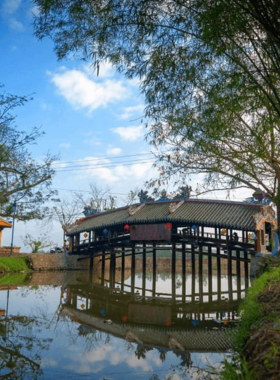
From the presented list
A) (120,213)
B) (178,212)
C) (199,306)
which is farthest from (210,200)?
(199,306)

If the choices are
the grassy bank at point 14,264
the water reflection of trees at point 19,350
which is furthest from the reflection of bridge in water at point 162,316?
the grassy bank at point 14,264

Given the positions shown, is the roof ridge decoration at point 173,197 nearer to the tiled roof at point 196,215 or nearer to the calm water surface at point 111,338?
the tiled roof at point 196,215

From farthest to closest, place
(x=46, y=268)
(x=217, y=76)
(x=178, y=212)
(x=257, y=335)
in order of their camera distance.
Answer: (x=46, y=268), (x=178, y=212), (x=217, y=76), (x=257, y=335)

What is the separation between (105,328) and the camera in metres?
6.49

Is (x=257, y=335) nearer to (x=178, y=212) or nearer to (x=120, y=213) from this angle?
→ (x=178, y=212)

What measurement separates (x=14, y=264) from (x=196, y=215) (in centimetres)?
1096

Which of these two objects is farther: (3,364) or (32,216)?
(32,216)

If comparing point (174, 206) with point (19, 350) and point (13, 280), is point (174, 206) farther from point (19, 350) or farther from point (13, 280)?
point (19, 350)

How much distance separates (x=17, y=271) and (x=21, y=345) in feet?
52.7

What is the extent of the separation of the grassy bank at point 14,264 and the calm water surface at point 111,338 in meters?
9.07

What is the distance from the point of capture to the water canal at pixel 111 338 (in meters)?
4.15

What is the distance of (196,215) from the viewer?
17.0 meters

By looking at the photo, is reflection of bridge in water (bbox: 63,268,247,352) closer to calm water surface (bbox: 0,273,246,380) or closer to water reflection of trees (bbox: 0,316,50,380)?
calm water surface (bbox: 0,273,246,380)

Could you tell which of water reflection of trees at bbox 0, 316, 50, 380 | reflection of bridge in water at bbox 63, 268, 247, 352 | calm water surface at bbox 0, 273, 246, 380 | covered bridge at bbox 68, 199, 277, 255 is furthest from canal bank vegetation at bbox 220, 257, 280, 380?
covered bridge at bbox 68, 199, 277, 255
